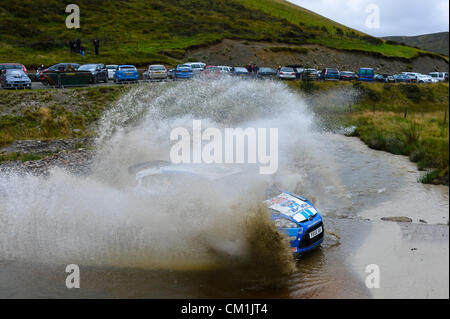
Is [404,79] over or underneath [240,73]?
over

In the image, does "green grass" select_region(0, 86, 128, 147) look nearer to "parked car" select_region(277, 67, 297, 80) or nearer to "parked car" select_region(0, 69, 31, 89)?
"parked car" select_region(0, 69, 31, 89)

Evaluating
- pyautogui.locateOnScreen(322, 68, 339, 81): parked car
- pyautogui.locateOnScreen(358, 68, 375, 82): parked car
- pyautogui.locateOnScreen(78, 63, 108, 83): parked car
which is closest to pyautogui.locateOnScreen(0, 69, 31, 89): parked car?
pyautogui.locateOnScreen(78, 63, 108, 83): parked car

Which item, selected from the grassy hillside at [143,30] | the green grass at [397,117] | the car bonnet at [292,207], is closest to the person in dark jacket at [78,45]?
the grassy hillside at [143,30]

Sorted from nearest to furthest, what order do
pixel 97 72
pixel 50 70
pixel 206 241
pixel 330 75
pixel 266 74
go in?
pixel 206 241 < pixel 50 70 < pixel 97 72 < pixel 266 74 < pixel 330 75

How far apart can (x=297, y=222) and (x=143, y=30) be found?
2296 inches

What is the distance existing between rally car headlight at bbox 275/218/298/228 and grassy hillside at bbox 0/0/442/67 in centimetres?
3705

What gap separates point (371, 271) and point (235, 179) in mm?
3978

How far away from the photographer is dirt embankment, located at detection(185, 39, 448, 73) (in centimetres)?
5578

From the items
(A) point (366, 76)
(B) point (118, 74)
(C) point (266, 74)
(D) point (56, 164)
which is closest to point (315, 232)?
(D) point (56, 164)

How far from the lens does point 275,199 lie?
10.5 m

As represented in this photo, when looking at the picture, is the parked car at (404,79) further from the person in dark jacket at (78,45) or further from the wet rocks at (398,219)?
the wet rocks at (398,219)

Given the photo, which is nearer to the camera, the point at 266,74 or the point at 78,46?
the point at 266,74

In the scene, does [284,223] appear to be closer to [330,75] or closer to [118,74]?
[118,74]
